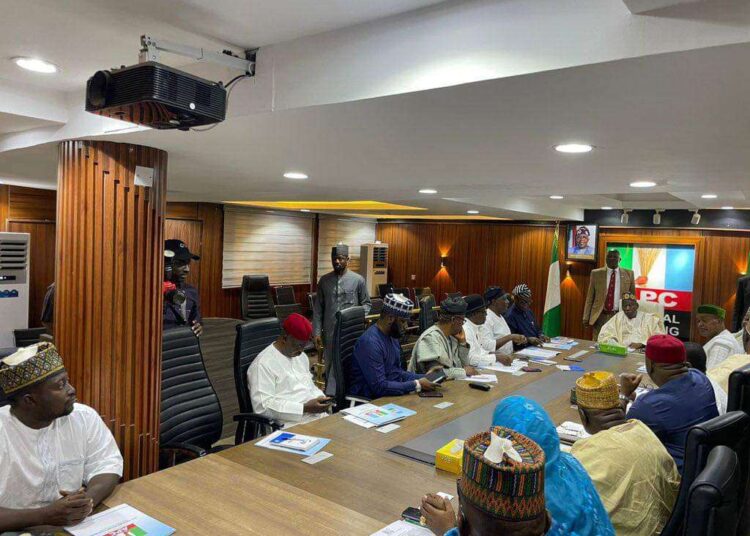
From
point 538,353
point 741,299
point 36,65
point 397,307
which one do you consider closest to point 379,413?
point 397,307

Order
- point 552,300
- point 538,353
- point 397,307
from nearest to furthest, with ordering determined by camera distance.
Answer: point 397,307 → point 538,353 → point 552,300

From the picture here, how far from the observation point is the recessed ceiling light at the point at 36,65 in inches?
84.5

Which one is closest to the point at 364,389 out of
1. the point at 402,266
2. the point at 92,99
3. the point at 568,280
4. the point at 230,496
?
the point at 230,496

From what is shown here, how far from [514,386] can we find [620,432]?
6.50 ft

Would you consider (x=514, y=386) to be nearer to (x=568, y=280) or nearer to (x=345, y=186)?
(x=345, y=186)

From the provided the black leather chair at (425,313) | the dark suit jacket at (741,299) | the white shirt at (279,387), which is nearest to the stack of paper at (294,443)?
the white shirt at (279,387)

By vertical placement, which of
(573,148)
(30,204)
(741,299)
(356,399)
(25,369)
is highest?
(573,148)

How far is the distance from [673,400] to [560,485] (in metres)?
1.26

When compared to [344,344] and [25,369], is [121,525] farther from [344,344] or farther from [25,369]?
[344,344]

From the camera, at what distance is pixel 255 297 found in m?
8.80

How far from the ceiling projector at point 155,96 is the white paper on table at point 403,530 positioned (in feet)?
4.86

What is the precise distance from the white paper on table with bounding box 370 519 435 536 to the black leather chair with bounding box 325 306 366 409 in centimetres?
180

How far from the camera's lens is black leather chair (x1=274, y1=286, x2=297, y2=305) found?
909cm

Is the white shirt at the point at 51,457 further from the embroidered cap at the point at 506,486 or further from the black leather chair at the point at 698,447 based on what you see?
the black leather chair at the point at 698,447
